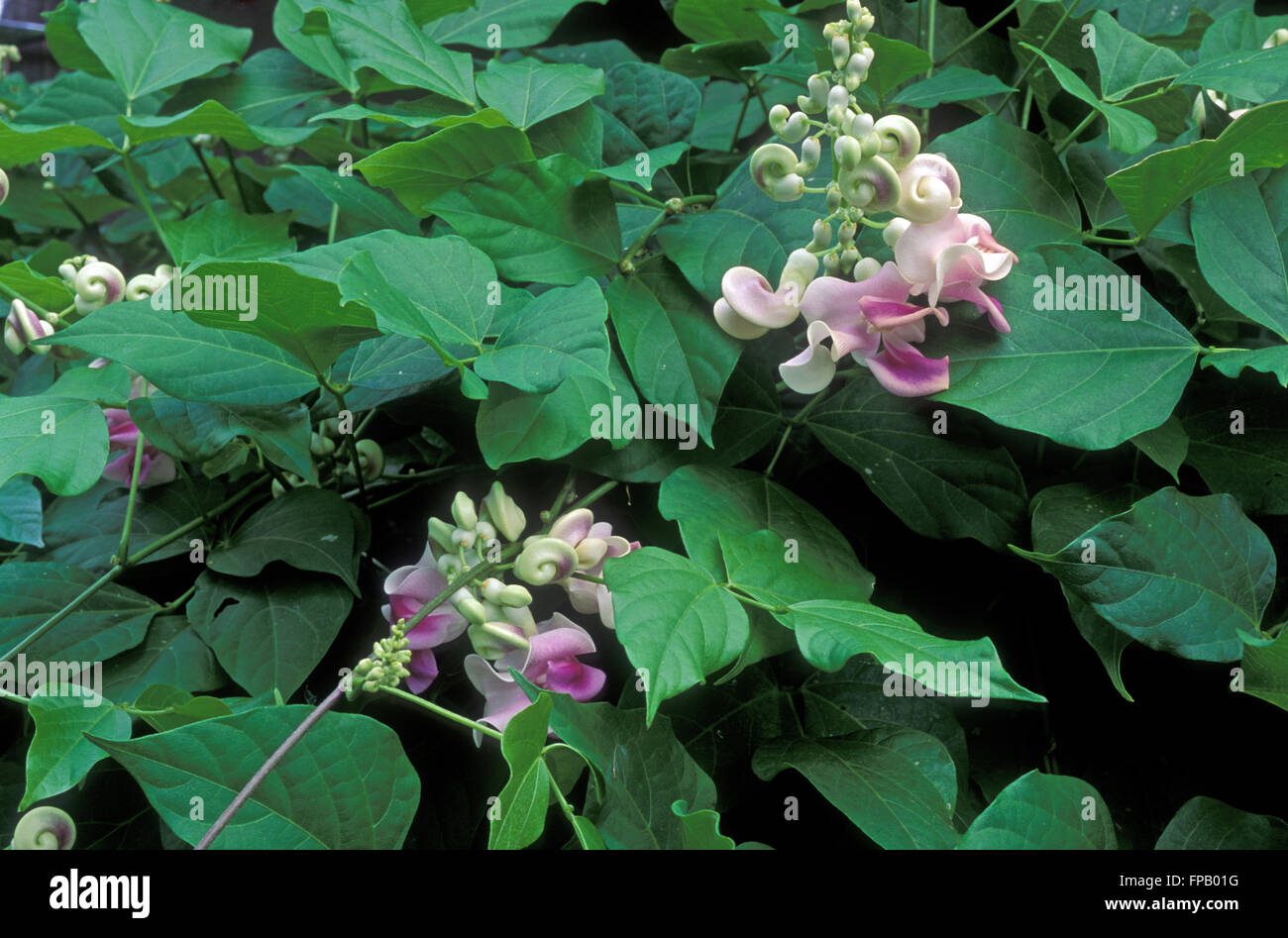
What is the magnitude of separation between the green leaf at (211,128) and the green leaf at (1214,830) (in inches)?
26.5

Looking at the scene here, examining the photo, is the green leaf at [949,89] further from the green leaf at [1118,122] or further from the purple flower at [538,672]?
the purple flower at [538,672]

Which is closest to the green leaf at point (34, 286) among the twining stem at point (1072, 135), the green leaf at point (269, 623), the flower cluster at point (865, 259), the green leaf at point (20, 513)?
the green leaf at point (20, 513)

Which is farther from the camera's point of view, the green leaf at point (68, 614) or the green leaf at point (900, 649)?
the green leaf at point (68, 614)

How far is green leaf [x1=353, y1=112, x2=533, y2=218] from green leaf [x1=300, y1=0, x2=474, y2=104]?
85 mm

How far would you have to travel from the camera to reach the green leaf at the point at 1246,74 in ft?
1.72

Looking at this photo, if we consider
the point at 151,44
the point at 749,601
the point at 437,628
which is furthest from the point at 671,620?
the point at 151,44

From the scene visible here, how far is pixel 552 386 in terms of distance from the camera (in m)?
0.43

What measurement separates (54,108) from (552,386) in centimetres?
65

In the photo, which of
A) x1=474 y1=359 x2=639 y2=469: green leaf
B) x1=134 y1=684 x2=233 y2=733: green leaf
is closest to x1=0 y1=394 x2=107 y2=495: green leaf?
x1=134 y1=684 x2=233 y2=733: green leaf

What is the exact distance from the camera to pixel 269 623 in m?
0.54

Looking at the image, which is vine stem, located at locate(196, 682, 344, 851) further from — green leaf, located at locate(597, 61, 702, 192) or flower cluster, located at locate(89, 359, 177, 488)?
green leaf, located at locate(597, 61, 702, 192)

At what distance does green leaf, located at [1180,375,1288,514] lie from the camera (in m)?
0.54
